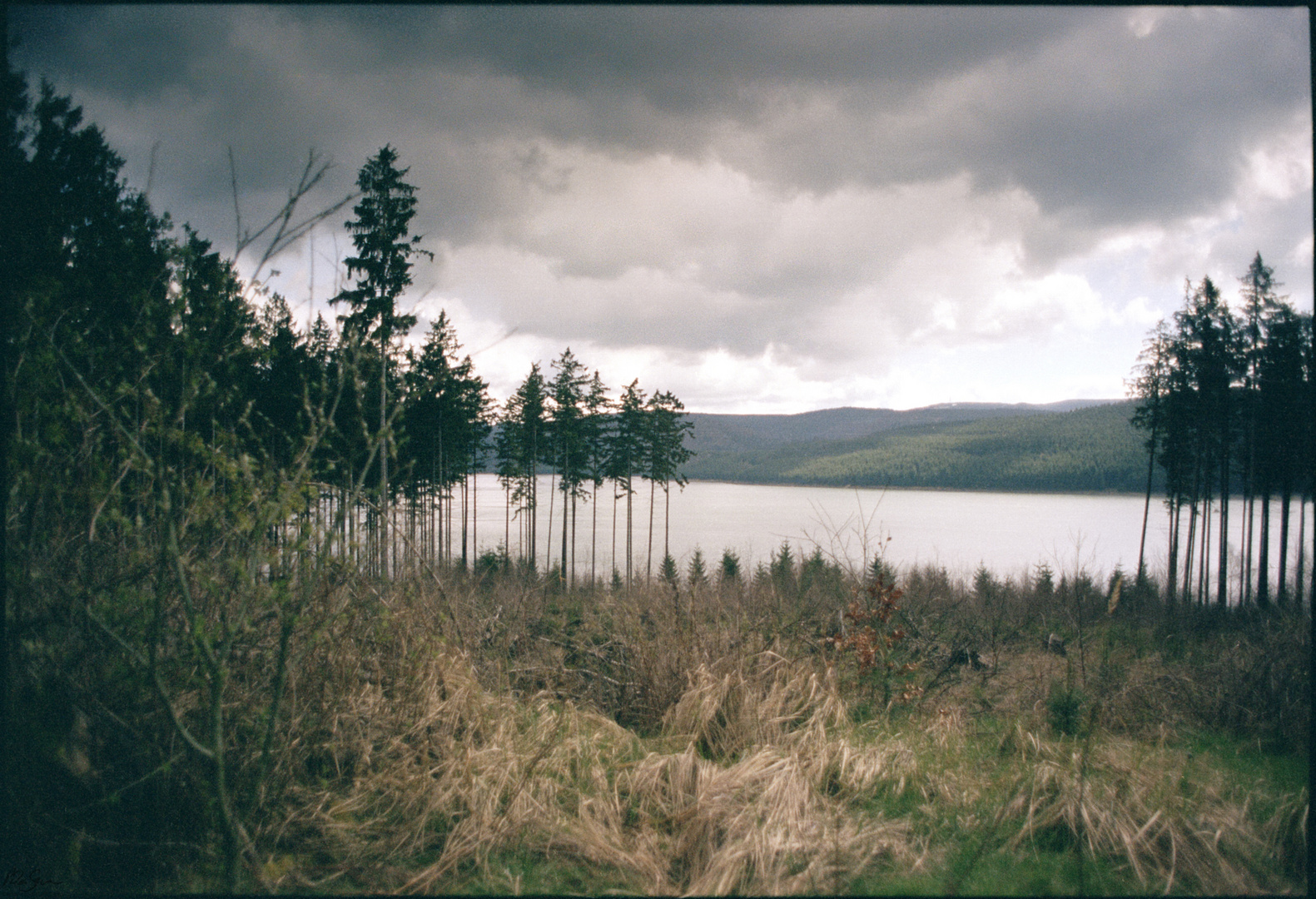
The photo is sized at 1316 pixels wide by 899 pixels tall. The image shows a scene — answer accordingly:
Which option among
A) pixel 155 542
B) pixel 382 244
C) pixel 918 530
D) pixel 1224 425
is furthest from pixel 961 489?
pixel 155 542

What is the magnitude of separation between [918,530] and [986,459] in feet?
282

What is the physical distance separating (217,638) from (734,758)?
368 centimetres

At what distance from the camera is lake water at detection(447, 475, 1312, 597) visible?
32094 millimetres

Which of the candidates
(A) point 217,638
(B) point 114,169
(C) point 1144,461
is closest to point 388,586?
(A) point 217,638

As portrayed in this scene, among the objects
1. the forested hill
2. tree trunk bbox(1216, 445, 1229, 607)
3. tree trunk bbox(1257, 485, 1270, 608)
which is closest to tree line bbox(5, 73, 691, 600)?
tree trunk bbox(1257, 485, 1270, 608)

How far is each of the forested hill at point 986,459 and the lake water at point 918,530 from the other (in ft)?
19.7

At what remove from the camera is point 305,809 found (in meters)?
3.33

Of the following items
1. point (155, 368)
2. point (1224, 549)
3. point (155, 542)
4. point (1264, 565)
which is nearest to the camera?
point (155, 368)

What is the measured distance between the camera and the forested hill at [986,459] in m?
96.9

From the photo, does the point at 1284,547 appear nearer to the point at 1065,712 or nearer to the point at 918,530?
the point at 1065,712

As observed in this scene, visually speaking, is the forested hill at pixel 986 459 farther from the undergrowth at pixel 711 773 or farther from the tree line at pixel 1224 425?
the undergrowth at pixel 711 773

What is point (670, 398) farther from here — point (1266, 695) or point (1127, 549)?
point (1127, 549)

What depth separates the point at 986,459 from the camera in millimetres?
125500

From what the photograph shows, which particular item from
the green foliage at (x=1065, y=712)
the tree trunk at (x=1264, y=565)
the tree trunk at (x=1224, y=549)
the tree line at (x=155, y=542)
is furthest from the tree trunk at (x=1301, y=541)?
the tree trunk at (x=1224, y=549)
